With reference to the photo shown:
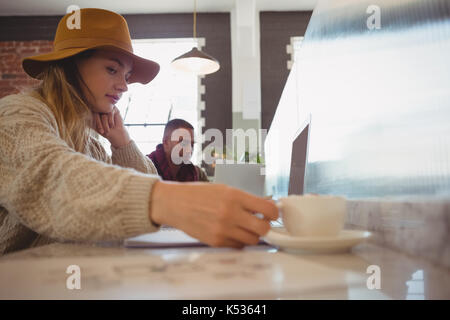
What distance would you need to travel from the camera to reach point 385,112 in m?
0.53

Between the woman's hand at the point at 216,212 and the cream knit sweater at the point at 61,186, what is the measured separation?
0.05m

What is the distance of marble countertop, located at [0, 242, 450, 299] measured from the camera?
30 cm

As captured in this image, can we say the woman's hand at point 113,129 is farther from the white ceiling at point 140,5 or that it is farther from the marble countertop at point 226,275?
the white ceiling at point 140,5

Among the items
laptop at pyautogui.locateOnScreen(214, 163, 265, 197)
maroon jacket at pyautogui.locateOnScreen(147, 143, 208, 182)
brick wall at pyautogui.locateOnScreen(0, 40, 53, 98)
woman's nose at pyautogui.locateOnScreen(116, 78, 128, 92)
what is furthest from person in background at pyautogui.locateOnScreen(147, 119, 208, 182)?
brick wall at pyautogui.locateOnScreen(0, 40, 53, 98)

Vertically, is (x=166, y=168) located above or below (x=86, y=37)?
below

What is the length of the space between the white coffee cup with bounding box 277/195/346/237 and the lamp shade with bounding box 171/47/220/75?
9.20 ft

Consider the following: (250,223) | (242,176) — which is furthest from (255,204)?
(242,176)

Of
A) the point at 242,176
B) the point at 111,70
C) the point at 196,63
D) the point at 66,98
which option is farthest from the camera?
the point at 196,63

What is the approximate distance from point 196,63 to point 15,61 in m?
2.70

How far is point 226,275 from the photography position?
351 millimetres

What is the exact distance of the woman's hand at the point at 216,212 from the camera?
0.42 meters

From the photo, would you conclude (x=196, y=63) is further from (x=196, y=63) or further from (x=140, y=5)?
(x=140, y=5)

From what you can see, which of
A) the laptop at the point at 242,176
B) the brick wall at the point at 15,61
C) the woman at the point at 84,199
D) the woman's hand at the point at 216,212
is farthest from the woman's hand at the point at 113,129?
the brick wall at the point at 15,61

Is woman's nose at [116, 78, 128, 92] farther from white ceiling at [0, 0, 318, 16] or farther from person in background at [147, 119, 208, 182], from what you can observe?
white ceiling at [0, 0, 318, 16]
